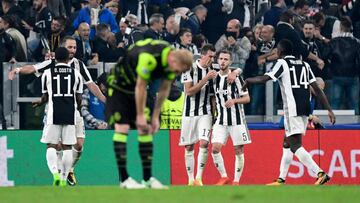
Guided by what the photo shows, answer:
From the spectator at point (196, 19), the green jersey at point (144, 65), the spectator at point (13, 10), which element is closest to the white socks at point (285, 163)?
the spectator at point (196, 19)

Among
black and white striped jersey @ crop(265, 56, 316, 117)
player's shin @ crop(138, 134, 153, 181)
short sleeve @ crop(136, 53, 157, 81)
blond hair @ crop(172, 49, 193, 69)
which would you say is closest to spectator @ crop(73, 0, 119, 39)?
black and white striped jersey @ crop(265, 56, 316, 117)

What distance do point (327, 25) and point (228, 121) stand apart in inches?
239

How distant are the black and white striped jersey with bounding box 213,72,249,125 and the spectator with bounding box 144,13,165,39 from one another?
3.57m

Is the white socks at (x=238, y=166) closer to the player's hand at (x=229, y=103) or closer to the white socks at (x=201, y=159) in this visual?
the white socks at (x=201, y=159)

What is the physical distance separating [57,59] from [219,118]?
2932mm

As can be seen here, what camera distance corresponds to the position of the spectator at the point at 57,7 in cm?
2709

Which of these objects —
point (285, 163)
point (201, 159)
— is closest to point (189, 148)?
point (201, 159)

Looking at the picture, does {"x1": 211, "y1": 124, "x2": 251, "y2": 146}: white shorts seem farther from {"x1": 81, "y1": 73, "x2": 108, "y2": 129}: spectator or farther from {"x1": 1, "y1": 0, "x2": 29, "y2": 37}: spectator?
{"x1": 1, "y1": 0, "x2": 29, "y2": 37}: spectator

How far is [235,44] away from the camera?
87.0ft

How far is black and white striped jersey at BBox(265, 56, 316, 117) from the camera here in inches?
867

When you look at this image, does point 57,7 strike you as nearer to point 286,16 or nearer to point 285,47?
point 286,16

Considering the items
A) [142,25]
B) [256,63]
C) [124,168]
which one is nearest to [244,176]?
[256,63]

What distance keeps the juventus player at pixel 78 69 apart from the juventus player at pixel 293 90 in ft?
8.70

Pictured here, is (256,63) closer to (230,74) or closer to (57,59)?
(230,74)
